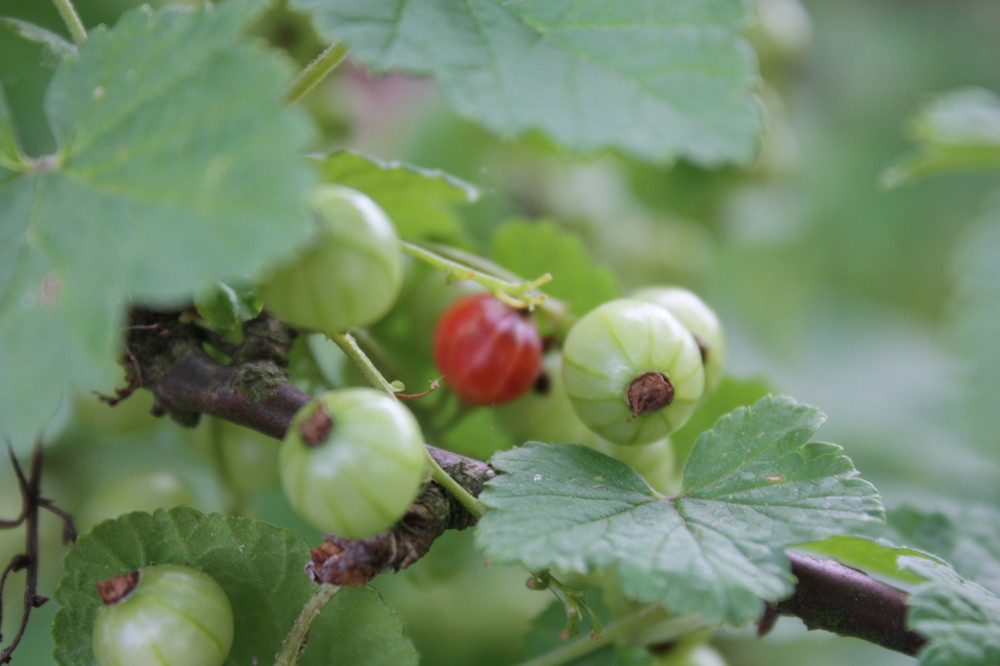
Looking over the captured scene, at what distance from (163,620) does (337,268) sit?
242 millimetres

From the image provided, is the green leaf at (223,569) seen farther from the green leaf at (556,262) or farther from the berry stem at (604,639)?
the green leaf at (556,262)

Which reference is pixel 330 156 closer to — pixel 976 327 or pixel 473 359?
pixel 473 359

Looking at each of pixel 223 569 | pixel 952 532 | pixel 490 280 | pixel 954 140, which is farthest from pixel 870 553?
pixel 954 140

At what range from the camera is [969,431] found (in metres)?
0.89

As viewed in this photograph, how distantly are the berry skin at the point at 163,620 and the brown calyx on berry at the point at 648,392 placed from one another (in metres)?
0.29

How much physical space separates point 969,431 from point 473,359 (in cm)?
57

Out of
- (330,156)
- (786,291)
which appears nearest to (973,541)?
(330,156)

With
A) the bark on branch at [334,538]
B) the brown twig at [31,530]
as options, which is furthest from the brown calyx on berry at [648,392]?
the brown twig at [31,530]

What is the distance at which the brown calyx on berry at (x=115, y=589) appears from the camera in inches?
20.6

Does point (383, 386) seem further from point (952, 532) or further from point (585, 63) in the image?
point (952, 532)

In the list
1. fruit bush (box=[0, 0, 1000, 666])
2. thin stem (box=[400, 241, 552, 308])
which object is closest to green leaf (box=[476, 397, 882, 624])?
fruit bush (box=[0, 0, 1000, 666])

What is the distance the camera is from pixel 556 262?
820 mm

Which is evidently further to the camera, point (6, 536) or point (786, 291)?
point (786, 291)

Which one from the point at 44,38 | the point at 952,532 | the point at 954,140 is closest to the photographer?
the point at 44,38
